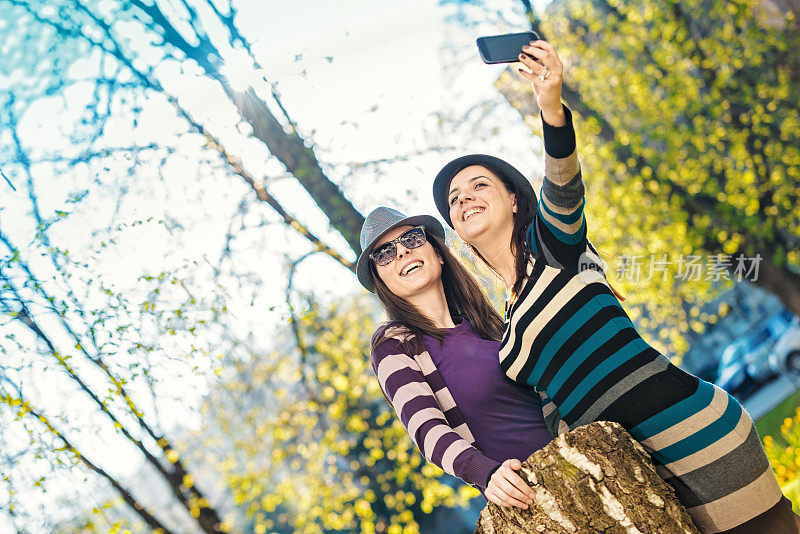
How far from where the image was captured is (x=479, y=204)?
2357mm

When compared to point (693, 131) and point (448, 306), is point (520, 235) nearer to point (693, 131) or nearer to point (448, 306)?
point (448, 306)

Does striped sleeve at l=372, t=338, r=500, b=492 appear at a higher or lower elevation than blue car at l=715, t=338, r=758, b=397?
higher

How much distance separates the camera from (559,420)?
2.19 metres

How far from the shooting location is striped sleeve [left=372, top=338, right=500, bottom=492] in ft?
6.26

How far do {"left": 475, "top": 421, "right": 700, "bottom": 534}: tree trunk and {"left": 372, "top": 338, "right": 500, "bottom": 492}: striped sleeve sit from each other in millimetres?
137

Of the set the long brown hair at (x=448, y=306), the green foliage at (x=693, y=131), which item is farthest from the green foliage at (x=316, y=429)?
the long brown hair at (x=448, y=306)

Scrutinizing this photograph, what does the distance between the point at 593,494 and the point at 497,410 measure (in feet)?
1.75

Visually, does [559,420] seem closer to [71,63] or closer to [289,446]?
[71,63]

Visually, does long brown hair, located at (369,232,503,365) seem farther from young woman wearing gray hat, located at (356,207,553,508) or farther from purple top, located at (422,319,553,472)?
purple top, located at (422,319,553,472)

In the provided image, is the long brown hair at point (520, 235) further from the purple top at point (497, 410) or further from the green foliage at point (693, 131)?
the green foliage at point (693, 131)

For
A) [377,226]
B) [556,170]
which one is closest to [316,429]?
[377,226]

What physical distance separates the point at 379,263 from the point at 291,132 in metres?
2.86

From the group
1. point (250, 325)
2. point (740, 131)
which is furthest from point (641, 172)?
point (250, 325)

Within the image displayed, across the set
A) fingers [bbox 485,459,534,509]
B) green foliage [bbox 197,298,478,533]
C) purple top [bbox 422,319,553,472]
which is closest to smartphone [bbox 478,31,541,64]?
purple top [bbox 422,319,553,472]
